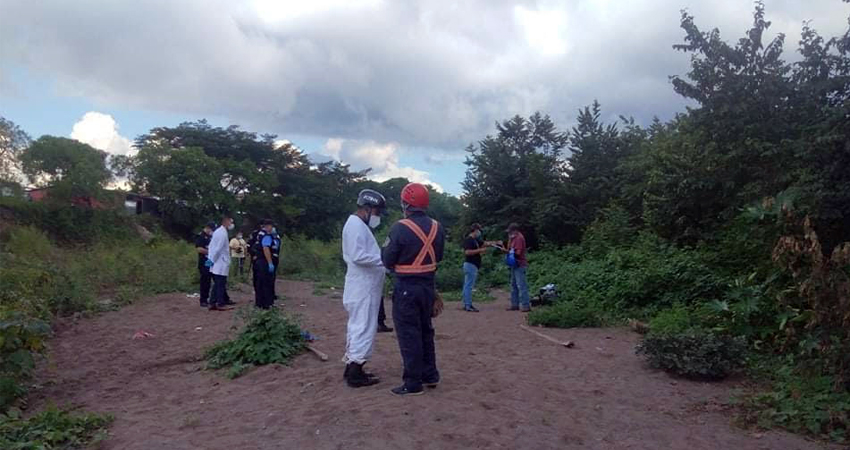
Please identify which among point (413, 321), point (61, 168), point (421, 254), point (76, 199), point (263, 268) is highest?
point (61, 168)

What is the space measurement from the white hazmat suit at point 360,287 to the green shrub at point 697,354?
3.08 m

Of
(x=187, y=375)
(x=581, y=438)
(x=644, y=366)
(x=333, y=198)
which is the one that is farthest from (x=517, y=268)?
(x=333, y=198)

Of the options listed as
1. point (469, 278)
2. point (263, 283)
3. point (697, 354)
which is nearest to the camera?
point (697, 354)

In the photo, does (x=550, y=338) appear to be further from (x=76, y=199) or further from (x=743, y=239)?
(x=76, y=199)

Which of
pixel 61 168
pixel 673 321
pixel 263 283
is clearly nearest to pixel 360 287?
pixel 673 321

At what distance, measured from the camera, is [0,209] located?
96.2 ft

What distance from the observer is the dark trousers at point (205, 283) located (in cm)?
1392

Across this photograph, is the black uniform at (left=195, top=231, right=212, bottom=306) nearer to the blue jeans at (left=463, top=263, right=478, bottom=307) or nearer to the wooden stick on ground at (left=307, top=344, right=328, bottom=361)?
the blue jeans at (left=463, top=263, right=478, bottom=307)

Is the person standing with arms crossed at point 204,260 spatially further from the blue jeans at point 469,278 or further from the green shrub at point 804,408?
the green shrub at point 804,408

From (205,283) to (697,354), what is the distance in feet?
31.7

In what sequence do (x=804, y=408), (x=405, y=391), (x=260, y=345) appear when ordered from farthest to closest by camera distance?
(x=260, y=345) < (x=405, y=391) < (x=804, y=408)

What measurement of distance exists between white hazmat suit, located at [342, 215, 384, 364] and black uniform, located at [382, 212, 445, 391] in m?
0.33

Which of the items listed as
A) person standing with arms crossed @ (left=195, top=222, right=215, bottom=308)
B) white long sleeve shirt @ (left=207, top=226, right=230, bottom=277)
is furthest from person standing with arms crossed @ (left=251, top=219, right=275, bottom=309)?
person standing with arms crossed @ (left=195, top=222, right=215, bottom=308)

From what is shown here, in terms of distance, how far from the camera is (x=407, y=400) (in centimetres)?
605
